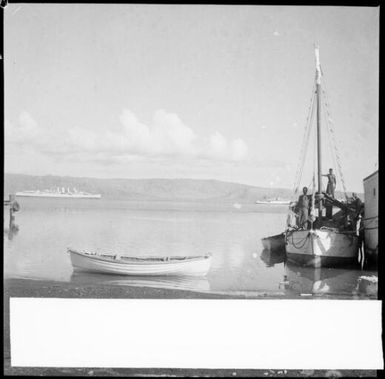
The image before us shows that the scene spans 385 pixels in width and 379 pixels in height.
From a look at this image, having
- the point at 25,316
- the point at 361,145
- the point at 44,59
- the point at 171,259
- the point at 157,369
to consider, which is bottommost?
the point at 157,369

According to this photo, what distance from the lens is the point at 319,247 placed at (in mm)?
5578

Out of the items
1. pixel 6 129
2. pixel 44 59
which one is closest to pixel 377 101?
pixel 44 59

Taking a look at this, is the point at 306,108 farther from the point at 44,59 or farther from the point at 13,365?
the point at 13,365

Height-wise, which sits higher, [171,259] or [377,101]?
[377,101]

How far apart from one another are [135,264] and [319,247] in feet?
6.13

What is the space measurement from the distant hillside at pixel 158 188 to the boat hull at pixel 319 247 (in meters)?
0.47

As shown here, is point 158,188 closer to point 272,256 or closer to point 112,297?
point 112,297

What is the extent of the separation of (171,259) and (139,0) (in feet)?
8.22

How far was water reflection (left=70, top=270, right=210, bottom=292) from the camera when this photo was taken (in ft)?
17.5

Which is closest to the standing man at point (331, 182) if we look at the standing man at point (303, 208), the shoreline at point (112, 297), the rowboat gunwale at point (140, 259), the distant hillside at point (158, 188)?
the standing man at point (303, 208)

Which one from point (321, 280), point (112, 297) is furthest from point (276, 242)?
point (112, 297)

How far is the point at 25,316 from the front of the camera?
511cm

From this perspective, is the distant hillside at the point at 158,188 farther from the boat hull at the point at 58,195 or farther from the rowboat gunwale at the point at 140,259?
the rowboat gunwale at the point at 140,259

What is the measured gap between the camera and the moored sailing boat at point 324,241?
18.1 feet
